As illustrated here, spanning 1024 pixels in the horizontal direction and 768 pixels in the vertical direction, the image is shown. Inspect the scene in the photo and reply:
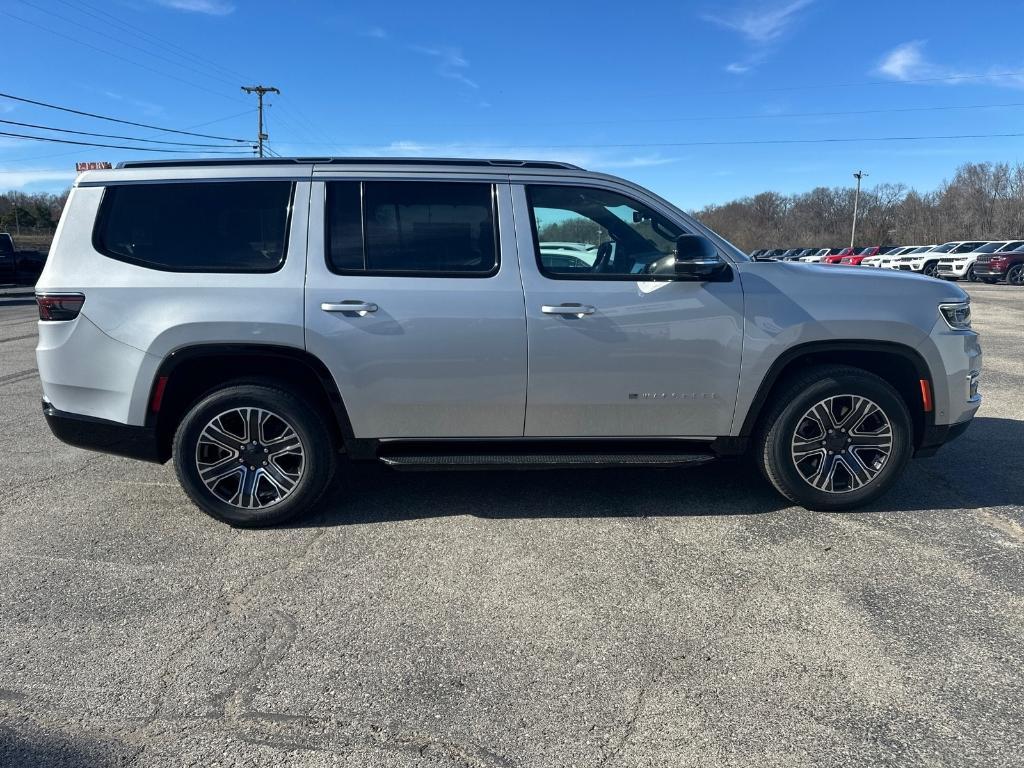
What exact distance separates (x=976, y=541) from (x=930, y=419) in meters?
0.73

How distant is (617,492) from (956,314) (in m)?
2.30

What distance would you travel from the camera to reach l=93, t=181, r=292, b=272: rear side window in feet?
12.5

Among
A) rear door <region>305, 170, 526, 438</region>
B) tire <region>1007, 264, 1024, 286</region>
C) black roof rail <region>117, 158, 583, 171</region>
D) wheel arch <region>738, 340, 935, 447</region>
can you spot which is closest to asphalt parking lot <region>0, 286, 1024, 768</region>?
wheel arch <region>738, 340, 935, 447</region>

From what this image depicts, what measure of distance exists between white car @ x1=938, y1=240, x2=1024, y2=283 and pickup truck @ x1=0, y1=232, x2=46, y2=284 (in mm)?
35964

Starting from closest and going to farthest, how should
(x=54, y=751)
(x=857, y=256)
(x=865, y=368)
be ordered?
(x=54, y=751)
(x=865, y=368)
(x=857, y=256)

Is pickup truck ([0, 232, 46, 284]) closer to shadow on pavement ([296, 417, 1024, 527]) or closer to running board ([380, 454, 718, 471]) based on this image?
shadow on pavement ([296, 417, 1024, 527])

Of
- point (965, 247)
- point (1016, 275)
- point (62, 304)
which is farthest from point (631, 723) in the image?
point (965, 247)

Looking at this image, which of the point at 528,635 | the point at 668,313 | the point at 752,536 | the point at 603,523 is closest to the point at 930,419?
the point at 752,536

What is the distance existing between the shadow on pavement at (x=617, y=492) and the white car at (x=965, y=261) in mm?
30830

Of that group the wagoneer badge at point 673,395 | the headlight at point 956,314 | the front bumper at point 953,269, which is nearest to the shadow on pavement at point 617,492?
the wagoneer badge at point 673,395

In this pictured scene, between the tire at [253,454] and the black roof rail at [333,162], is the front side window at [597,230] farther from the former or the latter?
the tire at [253,454]

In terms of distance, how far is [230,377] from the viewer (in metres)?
3.99

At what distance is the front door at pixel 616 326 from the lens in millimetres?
3859

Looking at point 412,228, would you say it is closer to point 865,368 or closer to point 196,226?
point 196,226
